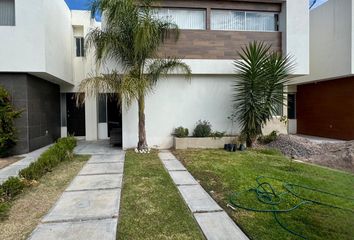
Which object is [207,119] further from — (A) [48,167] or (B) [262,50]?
(A) [48,167]

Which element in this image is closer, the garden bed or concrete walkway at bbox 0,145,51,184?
concrete walkway at bbox 0,145,51,184

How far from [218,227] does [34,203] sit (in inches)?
127

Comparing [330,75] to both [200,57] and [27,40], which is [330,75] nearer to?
[200,57]

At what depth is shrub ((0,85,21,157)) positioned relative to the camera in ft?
27.4

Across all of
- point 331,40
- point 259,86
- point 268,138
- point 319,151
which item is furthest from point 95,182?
point 331,40

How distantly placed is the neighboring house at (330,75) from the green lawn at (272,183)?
20.8 feet

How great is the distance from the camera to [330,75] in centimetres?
1289

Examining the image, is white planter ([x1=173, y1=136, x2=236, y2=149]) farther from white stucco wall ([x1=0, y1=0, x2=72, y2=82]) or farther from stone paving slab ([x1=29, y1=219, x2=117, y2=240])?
stone paving slab ([x1=29, y1=219, x2=117, y2=240])

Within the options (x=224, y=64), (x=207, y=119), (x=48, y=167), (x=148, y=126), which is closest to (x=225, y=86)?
(x=224, y=64)

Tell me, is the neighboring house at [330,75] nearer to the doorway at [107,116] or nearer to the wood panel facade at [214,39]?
the wood panel facade at [214,39]

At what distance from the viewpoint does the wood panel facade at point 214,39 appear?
10.2m

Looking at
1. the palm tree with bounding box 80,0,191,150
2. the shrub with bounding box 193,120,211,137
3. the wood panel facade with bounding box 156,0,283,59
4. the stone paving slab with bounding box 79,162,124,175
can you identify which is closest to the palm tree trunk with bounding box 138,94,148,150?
the palm tree with bounding box 80,0,191,150

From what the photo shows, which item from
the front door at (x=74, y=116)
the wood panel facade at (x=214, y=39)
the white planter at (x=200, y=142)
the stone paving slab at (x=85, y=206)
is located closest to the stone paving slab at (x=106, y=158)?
the white planter at (x=200, y=142)

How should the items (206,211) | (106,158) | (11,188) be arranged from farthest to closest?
(106,158), (11,188), (206,211)
